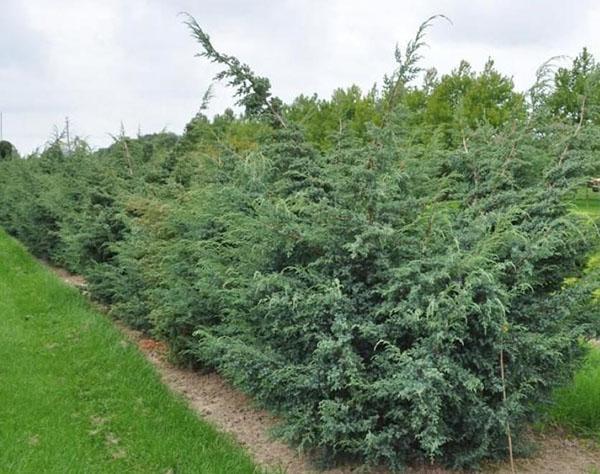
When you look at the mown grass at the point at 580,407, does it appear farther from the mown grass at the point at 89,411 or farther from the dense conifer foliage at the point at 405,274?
the mown grass at the point at 89,411

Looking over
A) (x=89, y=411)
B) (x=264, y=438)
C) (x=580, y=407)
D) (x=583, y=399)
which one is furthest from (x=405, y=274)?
(x=89, y=411)

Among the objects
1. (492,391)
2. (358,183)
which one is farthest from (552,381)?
(358,183)

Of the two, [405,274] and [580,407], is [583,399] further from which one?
[405,274]

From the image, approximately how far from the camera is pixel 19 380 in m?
4.98

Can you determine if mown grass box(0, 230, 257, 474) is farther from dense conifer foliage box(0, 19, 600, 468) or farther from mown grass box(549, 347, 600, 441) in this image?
mown grass box(549, 347, 600, 441)

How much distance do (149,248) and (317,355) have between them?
3.35m

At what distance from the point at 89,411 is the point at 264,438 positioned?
1.29 m

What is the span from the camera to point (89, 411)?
14.7ft

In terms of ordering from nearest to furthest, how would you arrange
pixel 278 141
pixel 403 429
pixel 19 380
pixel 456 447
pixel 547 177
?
1. pixel 403 429
2. pixel 456 447
3. pixel 547 177
4. pixel 278 141
5. pixel 19 380

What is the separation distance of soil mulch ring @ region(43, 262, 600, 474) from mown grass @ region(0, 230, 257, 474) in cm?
18

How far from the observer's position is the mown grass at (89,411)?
3.69 meters

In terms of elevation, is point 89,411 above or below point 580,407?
above

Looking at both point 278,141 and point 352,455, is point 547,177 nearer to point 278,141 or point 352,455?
point 278,141

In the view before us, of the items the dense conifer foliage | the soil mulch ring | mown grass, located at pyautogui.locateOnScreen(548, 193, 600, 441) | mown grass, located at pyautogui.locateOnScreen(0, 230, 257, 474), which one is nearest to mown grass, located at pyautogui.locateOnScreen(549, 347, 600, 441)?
mown grass, located at pyautogui.locateOnScreen(548, 193, 600, 441)
